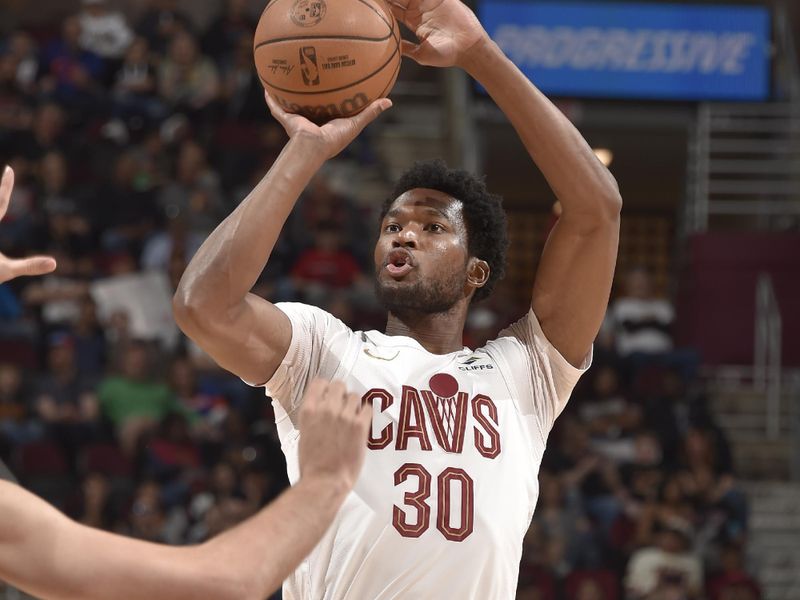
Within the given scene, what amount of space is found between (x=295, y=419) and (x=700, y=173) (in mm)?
10457

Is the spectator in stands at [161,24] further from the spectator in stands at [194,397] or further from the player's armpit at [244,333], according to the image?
the player's armpit at [244,333]

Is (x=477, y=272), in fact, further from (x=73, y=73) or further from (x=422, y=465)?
(x=73, y=73)

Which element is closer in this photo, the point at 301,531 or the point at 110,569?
the point at 110,569

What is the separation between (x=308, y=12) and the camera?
3.86 m

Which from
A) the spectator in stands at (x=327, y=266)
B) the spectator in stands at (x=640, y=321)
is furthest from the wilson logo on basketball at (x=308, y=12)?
the spectator in stands at (x=640, y=321)

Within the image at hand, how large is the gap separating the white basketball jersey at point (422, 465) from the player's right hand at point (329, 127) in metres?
0.52

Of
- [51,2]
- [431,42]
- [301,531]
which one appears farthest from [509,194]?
[301,531]

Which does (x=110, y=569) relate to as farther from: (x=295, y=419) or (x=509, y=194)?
(x=509, y=194)

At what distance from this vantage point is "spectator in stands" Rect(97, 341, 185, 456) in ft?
32.0

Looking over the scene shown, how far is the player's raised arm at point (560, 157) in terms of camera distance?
401cm

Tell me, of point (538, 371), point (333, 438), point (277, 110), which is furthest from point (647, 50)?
point (333, 438)

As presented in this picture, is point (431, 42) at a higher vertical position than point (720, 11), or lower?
lower

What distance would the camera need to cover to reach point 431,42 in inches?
157

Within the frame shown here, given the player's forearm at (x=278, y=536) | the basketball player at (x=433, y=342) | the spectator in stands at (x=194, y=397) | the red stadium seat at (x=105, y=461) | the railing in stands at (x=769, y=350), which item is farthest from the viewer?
the railing in stands at (x=769, y=350)
